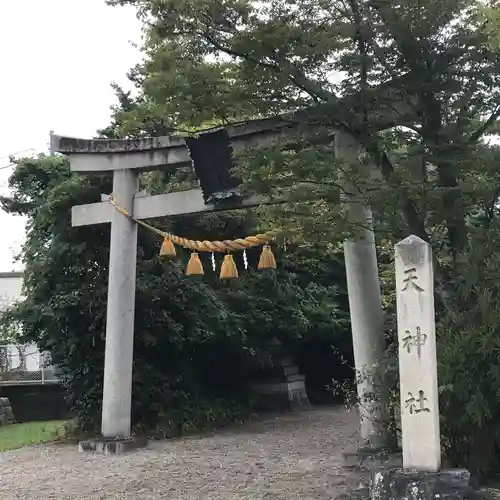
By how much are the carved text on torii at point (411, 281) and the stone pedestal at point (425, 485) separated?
1.32 m

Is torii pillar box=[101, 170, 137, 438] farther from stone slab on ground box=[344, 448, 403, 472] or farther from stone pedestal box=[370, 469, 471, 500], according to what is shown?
stone pedestal box=[370, 469, 471, 500]

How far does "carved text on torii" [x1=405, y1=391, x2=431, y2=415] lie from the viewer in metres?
4.88

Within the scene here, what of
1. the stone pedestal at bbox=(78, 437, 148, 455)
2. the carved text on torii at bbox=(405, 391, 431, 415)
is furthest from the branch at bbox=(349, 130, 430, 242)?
the stone pedestal at bbox=(78, 437, 148, 455)

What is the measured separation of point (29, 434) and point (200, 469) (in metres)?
5.82

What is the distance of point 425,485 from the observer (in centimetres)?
466

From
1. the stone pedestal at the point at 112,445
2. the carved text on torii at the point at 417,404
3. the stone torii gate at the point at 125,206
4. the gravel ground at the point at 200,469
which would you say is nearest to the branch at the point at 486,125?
the stone torii gate at the point at 125,206

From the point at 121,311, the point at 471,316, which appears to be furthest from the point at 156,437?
the point at 471,316

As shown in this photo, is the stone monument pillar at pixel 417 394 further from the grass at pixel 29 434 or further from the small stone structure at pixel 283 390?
the small stone structure at pixel 283 390

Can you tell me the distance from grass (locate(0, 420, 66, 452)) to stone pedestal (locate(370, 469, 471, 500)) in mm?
7013

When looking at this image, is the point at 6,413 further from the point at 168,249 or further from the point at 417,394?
the point at 417,394

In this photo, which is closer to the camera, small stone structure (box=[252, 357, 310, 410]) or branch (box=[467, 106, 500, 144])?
branch (box=[467, 106, 500, 144])

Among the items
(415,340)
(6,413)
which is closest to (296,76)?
(415,340)

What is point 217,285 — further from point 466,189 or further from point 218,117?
point 466,189

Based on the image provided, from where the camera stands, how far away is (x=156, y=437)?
32.7 ft
